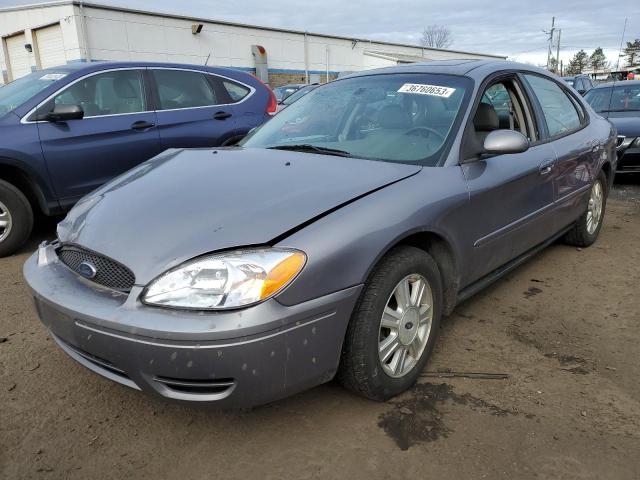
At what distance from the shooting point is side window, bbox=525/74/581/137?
3691mm

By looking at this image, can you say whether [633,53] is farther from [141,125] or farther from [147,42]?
[141,125]

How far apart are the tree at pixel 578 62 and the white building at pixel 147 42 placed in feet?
216

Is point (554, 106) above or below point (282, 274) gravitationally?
above

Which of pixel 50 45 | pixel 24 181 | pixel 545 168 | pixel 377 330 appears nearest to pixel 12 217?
pixel 24 181

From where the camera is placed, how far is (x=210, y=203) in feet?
7.32

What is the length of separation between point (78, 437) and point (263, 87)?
4.77m

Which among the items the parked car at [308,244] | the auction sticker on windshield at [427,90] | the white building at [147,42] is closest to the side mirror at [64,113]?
the parked car at [308,244]

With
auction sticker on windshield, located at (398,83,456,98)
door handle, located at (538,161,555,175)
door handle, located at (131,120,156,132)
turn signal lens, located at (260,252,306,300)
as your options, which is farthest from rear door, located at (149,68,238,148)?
turn signal lens, located at (260,252,306,300)

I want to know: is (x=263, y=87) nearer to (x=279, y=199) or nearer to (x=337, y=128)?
(x=337, y=128)

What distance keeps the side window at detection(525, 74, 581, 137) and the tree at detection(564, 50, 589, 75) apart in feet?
308

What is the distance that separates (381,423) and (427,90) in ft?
6.22

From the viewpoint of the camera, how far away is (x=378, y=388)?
2264mm

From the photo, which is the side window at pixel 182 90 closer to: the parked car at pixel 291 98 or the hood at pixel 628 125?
the parked car at pixel 291 98

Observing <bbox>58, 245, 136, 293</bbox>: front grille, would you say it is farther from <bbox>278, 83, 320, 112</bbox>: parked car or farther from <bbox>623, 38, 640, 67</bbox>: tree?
<bbox>623, 38, 640, 67</bbox>: tree
